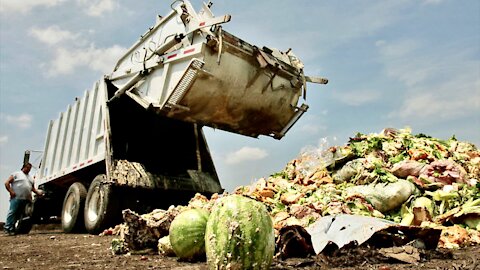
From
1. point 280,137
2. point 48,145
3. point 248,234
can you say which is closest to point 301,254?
point 248,234

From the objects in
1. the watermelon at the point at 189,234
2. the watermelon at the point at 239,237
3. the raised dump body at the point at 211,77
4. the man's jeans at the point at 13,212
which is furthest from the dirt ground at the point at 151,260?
the man's jeans at the point at 13,212

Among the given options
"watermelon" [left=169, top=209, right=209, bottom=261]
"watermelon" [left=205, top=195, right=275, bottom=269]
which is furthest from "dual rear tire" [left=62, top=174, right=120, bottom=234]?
"watermelon" [left=205, top=195, right=275, bottom=269]

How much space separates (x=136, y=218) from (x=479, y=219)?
3.77 meters

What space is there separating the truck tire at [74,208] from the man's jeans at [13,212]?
1495mm

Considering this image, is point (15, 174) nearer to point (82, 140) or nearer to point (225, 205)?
point (82, 140)

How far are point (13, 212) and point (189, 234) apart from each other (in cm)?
731

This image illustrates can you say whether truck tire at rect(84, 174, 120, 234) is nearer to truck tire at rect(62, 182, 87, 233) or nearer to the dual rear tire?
the dual rear tire

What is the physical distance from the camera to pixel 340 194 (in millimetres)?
5301

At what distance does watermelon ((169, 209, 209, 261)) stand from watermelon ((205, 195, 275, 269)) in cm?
87

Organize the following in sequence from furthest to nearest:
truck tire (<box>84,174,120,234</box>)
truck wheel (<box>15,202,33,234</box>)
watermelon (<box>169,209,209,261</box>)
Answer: truck wheel (<box>15,202,33,234</box>)
truck tire (<box>84,174,120,234</box>)
watermelon (<box>169,209,209,261</box>)

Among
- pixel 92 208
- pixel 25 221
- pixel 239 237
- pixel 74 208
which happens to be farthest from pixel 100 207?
pixel 239 237

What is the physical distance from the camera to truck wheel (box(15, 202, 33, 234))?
9.64 meters

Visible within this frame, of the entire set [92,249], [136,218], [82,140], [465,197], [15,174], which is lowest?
[92,249]

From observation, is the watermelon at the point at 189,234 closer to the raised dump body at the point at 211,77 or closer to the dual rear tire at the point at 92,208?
the raised dump body at the point at 211,77
